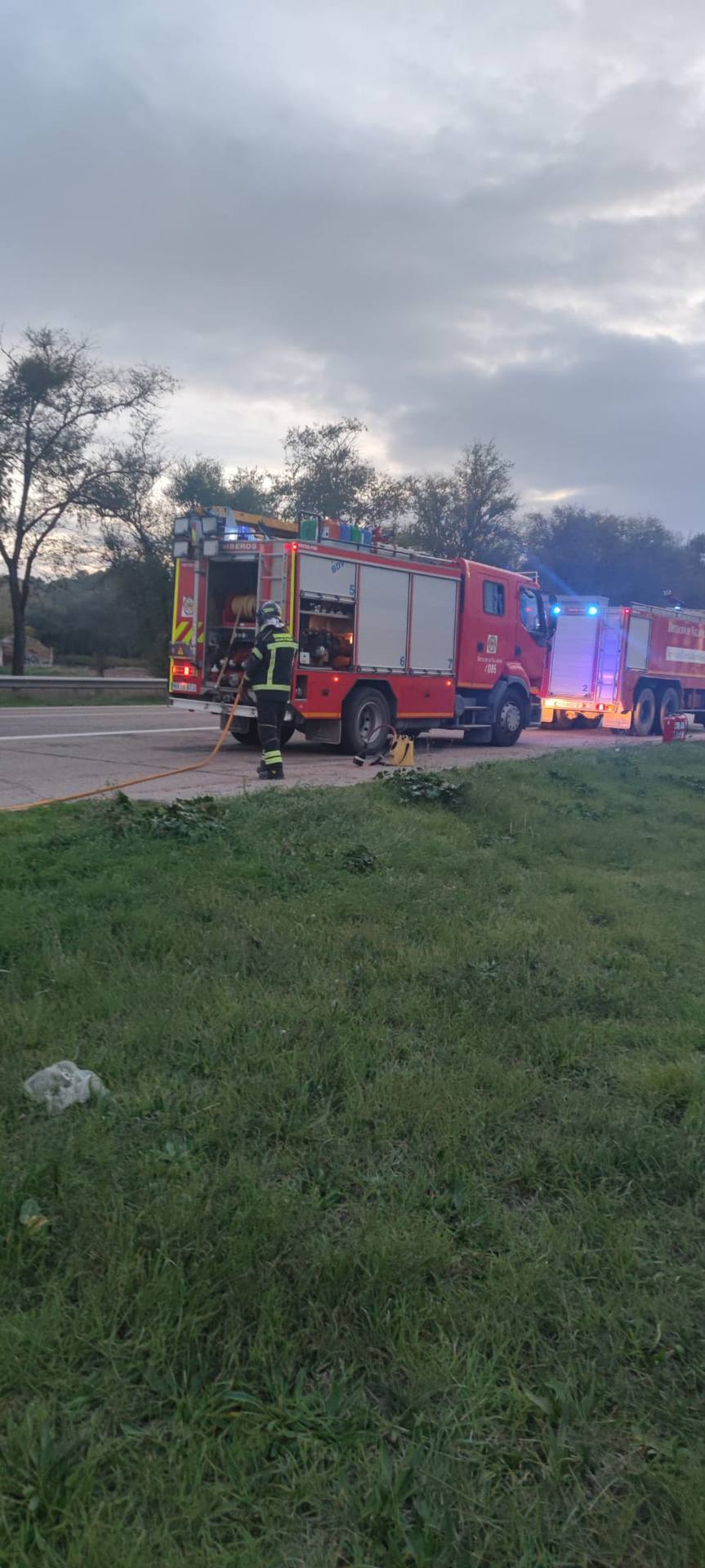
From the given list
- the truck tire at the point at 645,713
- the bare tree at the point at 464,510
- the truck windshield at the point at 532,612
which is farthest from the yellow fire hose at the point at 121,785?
the bare tree at the point at 464,510

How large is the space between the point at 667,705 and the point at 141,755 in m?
16.4

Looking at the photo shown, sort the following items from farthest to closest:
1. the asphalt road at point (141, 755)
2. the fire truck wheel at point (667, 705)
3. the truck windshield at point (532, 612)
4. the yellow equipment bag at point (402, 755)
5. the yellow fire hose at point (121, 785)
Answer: the fire truck wheel at point (667, 705) → the truck windshield at point (532, 612) → the yellow equipment bag at point (402, 755) → the asphalt road at point (141, 755) → the yellow fire hose at point (121, 785)

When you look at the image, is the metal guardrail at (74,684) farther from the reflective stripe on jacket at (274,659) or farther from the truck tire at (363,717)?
the reflective stripe on jacket at (274,659)

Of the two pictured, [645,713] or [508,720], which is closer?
[508,720]

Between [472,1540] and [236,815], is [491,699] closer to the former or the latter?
[236,815]

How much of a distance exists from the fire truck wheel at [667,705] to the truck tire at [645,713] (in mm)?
266

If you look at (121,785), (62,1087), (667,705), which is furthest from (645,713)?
(62,1087)

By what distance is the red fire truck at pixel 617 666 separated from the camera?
78.4ft

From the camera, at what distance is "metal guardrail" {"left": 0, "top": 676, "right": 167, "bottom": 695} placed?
2392cm

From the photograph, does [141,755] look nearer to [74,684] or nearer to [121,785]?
[121,785]

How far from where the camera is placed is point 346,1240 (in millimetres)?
2809

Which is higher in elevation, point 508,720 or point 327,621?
point 327,621

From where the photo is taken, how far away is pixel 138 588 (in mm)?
34094

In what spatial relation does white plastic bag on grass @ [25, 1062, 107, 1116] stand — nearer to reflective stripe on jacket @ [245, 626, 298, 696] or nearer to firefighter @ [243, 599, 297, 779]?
firefighter @ [243, 599, 297, 779]
